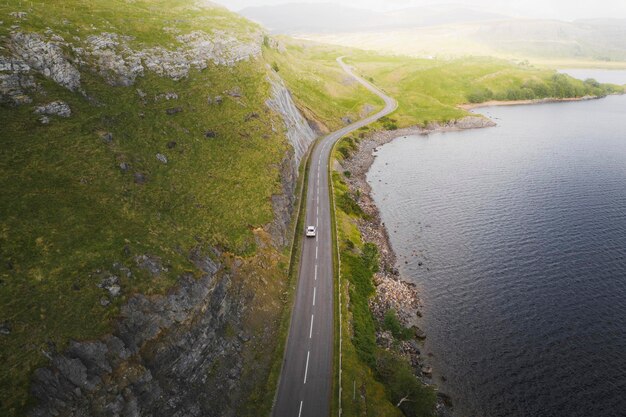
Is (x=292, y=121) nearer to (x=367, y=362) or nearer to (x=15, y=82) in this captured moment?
(x=15, y=82)

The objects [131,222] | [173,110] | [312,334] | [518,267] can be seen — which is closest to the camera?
[131,222]

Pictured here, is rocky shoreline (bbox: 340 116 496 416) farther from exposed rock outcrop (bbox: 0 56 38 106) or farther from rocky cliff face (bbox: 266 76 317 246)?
exposed rock outcrop (bbox: 0 56 38 106)

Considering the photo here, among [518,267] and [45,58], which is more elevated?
[45,58]

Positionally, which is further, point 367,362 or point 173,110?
point 173,110

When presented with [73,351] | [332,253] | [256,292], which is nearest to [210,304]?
[256,292]

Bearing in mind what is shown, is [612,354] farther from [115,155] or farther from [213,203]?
[115,155]

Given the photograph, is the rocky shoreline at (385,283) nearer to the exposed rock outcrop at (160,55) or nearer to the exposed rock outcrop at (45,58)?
the exposed rock outcrop at (160,55)

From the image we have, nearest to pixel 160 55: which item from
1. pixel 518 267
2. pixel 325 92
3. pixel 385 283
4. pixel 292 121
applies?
pixel 292 121
